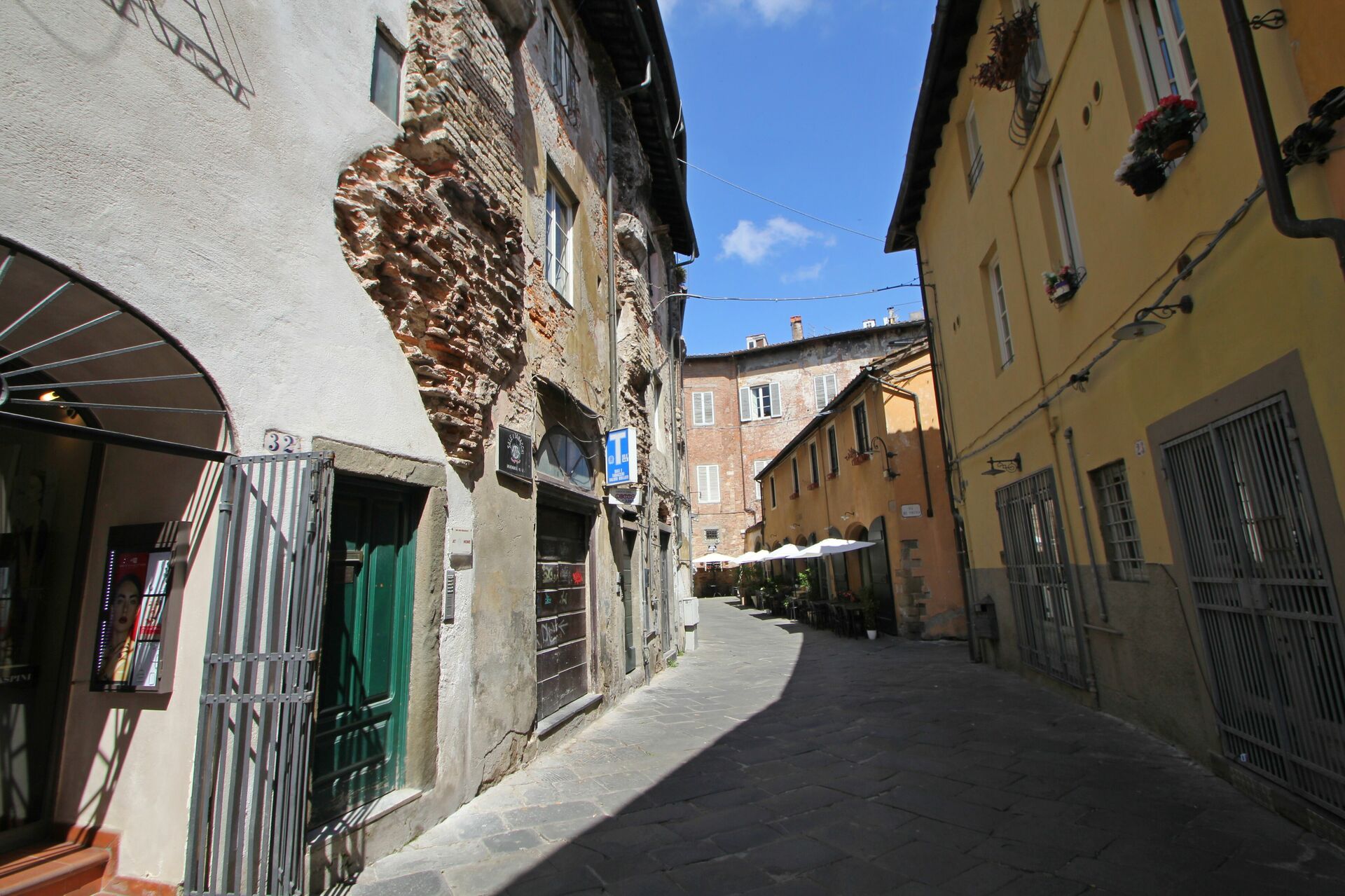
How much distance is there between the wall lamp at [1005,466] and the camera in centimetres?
Result: 785

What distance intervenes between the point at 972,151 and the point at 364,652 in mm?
8993

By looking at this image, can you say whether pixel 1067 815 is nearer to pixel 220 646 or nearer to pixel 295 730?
pixel 295 730

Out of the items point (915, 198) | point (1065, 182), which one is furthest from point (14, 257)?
point (915, 198)

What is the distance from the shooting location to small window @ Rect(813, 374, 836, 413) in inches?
1142

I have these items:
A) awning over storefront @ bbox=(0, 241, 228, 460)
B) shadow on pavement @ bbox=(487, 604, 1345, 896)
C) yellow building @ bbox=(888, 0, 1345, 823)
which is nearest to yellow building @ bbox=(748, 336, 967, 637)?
yellow building @ bbox=(888, 0, 1345, 823)

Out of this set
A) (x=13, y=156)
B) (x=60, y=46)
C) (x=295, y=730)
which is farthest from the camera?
(x=295, y=730)

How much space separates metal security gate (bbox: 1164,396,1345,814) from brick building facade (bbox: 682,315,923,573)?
81.5 feet

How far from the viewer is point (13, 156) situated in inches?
95.5

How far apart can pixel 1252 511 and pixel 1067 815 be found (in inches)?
79.5

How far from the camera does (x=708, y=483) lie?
3028cm

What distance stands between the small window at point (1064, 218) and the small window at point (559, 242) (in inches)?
194

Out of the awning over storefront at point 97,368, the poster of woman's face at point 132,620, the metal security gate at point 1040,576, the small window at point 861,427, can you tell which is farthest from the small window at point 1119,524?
the small window at point 861,427

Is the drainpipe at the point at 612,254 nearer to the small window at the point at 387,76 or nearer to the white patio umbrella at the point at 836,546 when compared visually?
the small window at the point at 387,76

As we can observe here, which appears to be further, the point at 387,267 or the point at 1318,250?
the point at 387,267
